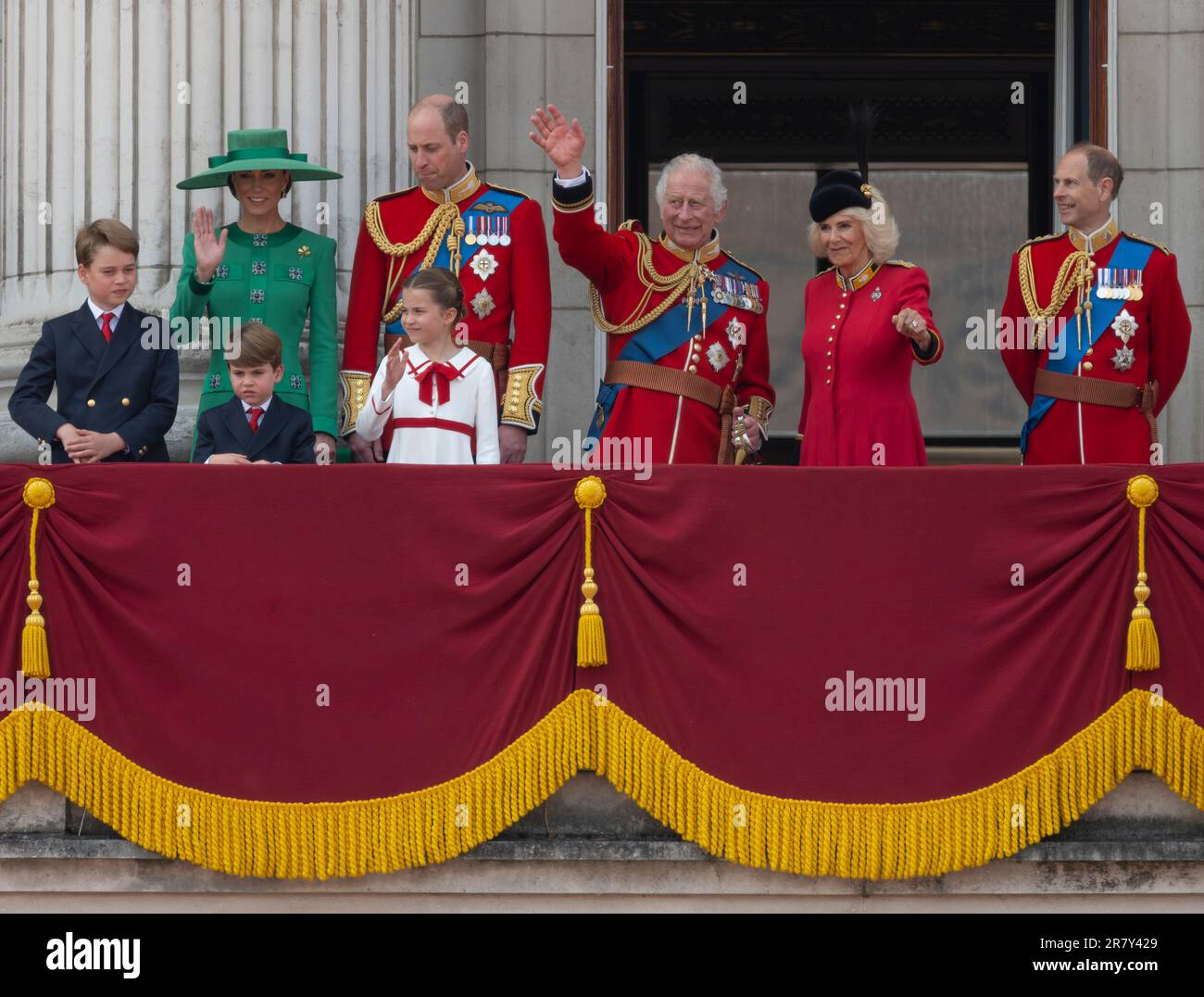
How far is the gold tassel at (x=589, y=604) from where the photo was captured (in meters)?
6.97

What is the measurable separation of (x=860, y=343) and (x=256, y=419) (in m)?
2.08

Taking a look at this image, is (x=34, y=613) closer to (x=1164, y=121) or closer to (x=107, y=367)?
(x=107, y=367)

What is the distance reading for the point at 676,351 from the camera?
8.17m

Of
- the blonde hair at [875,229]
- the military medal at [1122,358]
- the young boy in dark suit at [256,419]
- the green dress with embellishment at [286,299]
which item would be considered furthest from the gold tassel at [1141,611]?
the green dress with embellishment at [286,299]

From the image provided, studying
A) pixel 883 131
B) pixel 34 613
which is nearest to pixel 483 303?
pixel 34 613

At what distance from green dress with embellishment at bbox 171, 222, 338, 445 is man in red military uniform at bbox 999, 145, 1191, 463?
2.43 meters

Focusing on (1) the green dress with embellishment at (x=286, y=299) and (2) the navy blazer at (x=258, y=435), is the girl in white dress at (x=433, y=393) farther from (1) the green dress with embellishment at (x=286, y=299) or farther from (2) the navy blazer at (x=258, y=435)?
(1) the green dress with embellishment at (x=286, y=299)

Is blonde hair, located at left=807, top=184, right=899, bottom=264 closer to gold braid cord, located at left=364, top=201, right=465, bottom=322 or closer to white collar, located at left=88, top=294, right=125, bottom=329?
gold braid cord, located at left=364, top=201, right=465, bottom=322

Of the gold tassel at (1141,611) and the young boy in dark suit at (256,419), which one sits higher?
the young boy in dark suit at (256,419)

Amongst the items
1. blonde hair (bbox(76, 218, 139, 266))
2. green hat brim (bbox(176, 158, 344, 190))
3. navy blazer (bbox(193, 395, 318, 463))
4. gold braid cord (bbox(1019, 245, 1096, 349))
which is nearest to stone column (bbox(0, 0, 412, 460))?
green hat brim (bbox(176, 158, 344, 190))

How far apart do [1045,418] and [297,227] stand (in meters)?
2.78

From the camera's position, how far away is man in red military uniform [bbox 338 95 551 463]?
26.6 ft

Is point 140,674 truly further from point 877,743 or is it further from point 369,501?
point 877,743

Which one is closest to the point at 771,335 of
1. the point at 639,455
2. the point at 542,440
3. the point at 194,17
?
the point at 542,440
